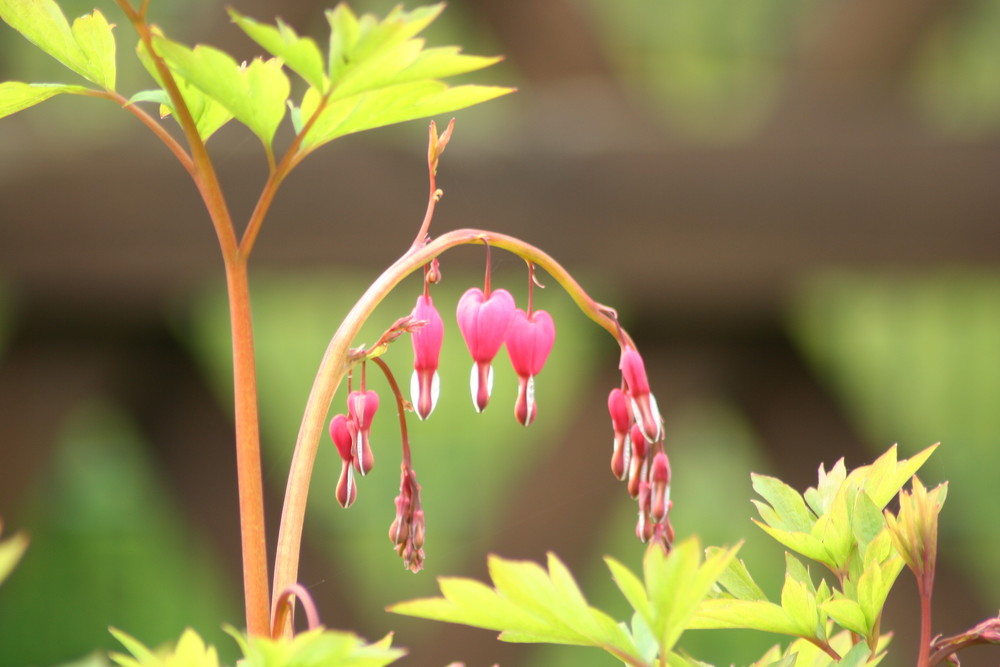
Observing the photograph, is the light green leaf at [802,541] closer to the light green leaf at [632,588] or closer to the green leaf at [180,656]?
the light green leaf at [632,588]

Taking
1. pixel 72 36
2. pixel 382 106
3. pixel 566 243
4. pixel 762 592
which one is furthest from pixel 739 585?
pixel 566 243

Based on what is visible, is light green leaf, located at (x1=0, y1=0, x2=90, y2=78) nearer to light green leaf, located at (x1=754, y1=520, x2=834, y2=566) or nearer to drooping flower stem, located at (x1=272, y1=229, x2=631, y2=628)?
drooping flower stem, located at (x1=272, y1=229, x2=631, y2=628)

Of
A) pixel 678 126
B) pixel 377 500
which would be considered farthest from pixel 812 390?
pixel 377 500

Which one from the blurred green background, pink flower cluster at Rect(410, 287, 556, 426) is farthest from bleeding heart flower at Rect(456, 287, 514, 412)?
the blurred green background

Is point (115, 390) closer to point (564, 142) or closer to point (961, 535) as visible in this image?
point (564, 142)

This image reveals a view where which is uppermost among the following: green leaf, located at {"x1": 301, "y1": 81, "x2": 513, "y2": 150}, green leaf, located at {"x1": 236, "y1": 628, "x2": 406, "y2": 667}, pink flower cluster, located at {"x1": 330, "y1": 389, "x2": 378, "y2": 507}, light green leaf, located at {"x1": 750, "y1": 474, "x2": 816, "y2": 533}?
green leaf, located at {"x1": 301, "y1": 81, "x2": 513, "y2": 150}
